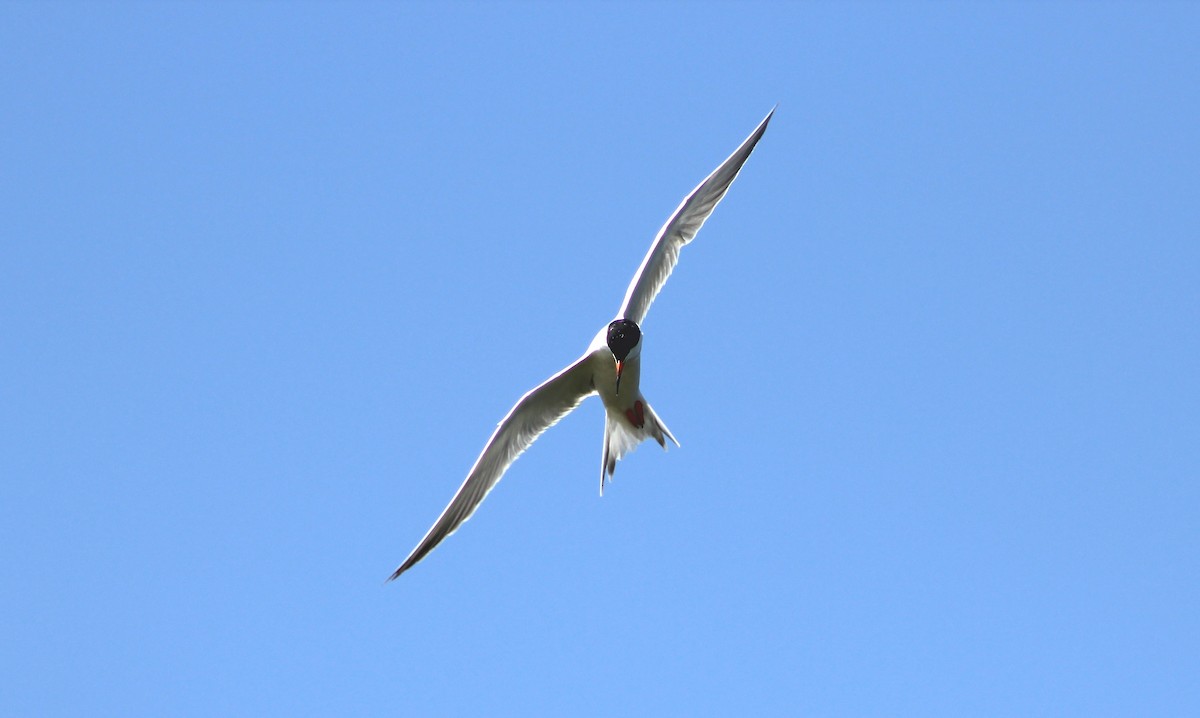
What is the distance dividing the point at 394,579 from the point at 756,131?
5203 mm

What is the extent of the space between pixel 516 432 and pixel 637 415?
103cm

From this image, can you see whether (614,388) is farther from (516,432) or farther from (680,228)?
(680,228)

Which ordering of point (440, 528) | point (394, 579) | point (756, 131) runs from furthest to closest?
point (756, 131), point (440, 528), point (394, 579)

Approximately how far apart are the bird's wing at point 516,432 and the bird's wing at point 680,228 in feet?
2.49

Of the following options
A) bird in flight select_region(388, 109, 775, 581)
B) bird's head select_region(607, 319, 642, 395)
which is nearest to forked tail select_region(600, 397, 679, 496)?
bird in flight select_region(388, 109, 775, 581)

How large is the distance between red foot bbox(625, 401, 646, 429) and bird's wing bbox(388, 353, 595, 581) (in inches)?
17.7

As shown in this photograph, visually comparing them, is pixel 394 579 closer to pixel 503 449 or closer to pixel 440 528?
pixel 440 528

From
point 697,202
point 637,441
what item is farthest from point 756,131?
point 637,441

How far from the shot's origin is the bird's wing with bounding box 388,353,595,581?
10.7 metres

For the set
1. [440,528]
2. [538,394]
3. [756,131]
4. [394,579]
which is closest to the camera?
[394,579]

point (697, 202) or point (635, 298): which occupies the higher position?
point (697, 202)

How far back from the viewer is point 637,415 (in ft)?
37.1

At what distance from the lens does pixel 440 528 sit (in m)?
10.6

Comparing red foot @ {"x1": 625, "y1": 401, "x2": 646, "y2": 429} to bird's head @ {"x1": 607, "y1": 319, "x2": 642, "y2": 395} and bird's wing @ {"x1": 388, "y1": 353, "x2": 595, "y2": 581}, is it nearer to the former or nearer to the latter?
bird's wing @ {"x1": 388, "y1": 353, "x2": 595, "y2": 581}
